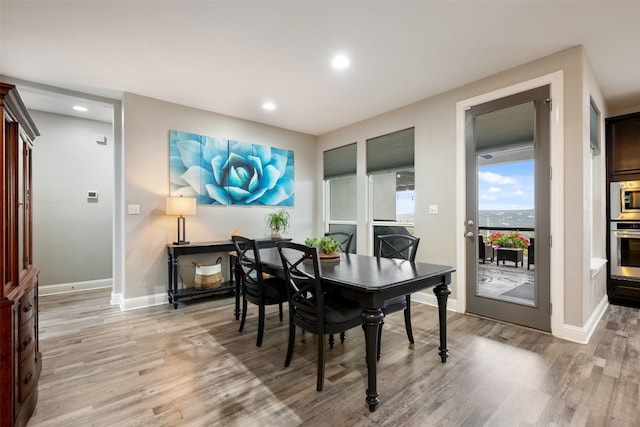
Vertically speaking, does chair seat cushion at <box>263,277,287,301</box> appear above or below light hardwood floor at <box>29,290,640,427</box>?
above

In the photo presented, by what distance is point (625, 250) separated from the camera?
11.8ft

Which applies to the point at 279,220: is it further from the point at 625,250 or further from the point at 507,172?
the point at 625,250

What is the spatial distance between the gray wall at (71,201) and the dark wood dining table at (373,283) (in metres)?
3.57

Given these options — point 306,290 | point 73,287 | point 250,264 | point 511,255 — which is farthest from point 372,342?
point 511,255

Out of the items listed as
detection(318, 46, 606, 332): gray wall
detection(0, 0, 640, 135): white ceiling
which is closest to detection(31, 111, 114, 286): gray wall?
detection(0, 0, 640, 135): white ceiling

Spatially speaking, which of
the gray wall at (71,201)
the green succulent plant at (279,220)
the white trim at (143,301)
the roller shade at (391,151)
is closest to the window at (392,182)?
the roller shade at (391,151)

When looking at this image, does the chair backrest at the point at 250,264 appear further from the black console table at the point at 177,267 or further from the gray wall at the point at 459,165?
the gray wall at the point at 459,165

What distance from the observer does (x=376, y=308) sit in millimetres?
1646

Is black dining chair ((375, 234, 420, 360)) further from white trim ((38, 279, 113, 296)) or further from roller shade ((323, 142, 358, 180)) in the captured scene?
white trim ((38, 279, 113, 296))

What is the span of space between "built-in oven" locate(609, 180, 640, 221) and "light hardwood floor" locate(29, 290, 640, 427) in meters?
1.41

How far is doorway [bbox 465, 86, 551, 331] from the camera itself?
2.75 metres

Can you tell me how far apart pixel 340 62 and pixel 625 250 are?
417cm

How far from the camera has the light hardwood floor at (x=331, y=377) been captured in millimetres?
1629

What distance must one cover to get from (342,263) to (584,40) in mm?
2816
